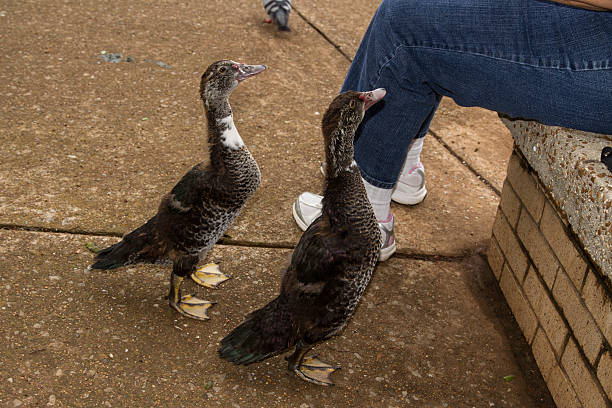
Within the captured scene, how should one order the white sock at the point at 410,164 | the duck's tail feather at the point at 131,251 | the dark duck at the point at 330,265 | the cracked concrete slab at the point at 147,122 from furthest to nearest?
the white sock at the point at 410,164 < the cracked concrete slab at the point at 147,122 < the duck's tail feather at the point at 131,251 < the dark duck at the point at 330,265

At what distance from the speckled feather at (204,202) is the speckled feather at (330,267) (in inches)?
20.8

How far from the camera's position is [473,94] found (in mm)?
3160

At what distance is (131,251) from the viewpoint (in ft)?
11.2

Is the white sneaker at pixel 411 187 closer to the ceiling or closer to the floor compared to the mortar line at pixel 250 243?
closer to the ceiling

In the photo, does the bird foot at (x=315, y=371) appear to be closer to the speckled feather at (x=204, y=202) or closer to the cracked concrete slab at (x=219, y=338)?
the cracked concrete slab at (x=219, y=338)

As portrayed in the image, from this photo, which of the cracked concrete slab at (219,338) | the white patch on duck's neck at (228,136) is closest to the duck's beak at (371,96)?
the white patch on duck's neck at (228,136)

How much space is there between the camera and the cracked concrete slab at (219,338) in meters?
3.09

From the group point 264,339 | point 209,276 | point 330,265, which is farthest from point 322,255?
point 209,276

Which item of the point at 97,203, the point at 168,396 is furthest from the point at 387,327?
the point at 97,203

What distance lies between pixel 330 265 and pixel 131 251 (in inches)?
46.2

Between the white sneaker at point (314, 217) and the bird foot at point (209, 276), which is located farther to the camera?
the white sneaker at point (314, 217)

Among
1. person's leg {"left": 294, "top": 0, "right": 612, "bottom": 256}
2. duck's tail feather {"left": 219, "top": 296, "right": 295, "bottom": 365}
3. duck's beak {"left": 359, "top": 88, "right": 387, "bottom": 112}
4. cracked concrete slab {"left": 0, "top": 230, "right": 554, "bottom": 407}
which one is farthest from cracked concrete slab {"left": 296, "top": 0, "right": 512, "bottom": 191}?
duck's tail feather {"left": 219, "top": 296, "right": 295, "bottom": 365}

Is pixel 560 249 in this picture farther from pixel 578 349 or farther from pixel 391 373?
pixel 391 373

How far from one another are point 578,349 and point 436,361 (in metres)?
0.76
